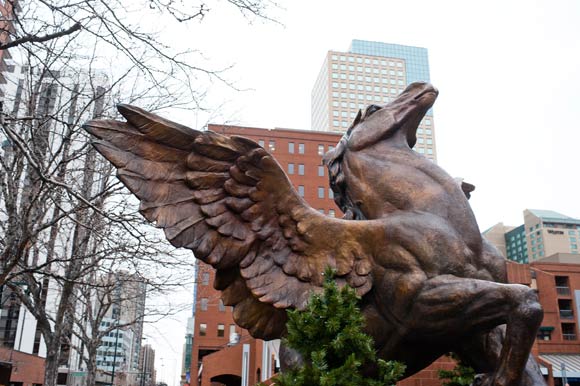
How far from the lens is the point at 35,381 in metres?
43.4

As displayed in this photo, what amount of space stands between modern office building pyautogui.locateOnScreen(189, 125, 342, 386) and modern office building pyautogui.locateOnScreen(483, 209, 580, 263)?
176 feet

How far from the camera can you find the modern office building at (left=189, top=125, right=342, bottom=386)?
35625 mm

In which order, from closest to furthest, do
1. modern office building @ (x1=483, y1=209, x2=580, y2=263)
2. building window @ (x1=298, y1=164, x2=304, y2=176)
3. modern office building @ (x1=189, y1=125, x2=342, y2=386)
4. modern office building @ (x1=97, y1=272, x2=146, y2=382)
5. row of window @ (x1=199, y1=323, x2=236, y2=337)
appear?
1. modern office building @ (x1=97, y1=272, x2=146, y2=382)
2. modern office building @ (x1=189, y1=125, x2=342, y2=386)
3. row of window @ (x1=199, y1=323, x2=236, y2=337)
4. building window @ (x1=298, y1=164, x2=304, y2=176)
5. modern office building @ (x1=483, y1=209, x2=580, y2=263)

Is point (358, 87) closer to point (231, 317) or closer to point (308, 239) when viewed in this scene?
point (231, 317)

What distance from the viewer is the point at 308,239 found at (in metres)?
3.88

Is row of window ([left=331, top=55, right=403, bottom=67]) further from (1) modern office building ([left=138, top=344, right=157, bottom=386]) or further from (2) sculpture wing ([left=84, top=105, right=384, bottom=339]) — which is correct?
(2) sculpture wing ([left=84, top=105, right=384, bottom=339])

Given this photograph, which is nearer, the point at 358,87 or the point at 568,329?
the point at 568,329

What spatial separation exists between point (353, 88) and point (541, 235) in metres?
48.2

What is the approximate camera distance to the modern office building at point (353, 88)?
10944 cm

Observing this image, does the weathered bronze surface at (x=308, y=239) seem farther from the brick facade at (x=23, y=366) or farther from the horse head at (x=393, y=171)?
the brick facade at (x=23, y=366)

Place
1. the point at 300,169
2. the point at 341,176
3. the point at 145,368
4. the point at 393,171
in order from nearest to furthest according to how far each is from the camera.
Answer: the point at 393,171
the point at 341,176
the point at 300,169
the point at 145,368

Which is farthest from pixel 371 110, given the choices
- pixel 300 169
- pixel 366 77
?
pixel 366 77

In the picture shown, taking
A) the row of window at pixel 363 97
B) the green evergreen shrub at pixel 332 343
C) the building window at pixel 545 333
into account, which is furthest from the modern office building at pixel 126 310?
the row of window at pixel 363 97

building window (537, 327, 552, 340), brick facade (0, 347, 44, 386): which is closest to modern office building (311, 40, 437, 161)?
building window (537, 327, 552, 340)
